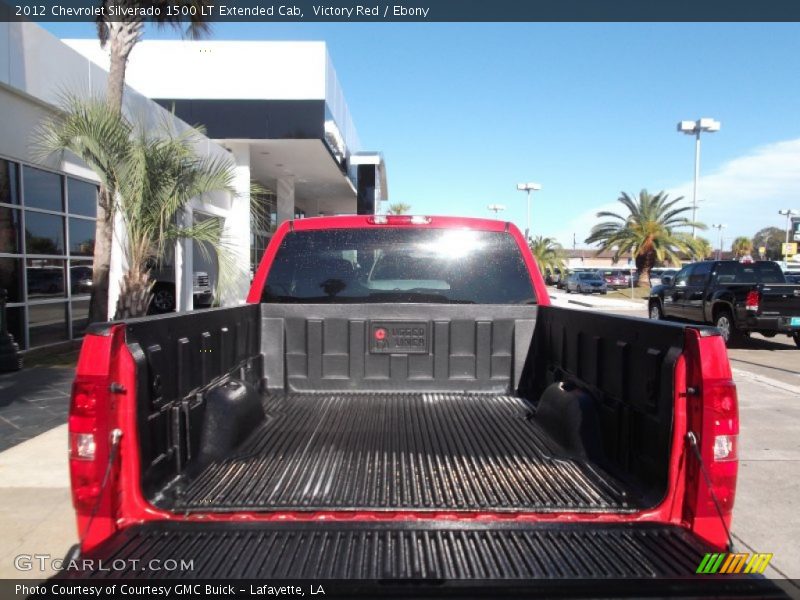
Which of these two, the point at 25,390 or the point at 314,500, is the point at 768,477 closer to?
the point at 314,500

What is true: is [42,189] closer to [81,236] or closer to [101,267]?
[81,236]

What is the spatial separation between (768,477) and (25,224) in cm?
1068

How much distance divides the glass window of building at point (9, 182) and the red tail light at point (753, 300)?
13.8 meters

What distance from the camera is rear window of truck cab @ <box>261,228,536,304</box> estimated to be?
3744 mm

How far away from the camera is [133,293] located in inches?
359

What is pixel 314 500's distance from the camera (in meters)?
2.21

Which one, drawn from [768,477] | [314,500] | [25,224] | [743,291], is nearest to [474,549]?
[314,500]

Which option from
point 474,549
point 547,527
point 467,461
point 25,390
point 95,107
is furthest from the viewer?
point 95,107

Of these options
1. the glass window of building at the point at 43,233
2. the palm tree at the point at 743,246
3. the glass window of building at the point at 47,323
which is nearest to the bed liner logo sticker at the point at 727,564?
the glass window of building at the point at 47,323

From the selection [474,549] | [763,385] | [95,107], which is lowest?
[763,385]

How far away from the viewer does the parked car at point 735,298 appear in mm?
11680

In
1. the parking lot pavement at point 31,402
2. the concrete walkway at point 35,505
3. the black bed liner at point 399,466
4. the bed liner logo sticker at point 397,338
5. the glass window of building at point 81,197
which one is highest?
the glass window of building at point 81,197

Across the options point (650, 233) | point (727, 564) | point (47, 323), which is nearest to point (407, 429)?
point (727, 564)

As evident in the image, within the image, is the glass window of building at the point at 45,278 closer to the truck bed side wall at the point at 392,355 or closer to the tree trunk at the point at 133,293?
the tree trunk at the point at 133,293
